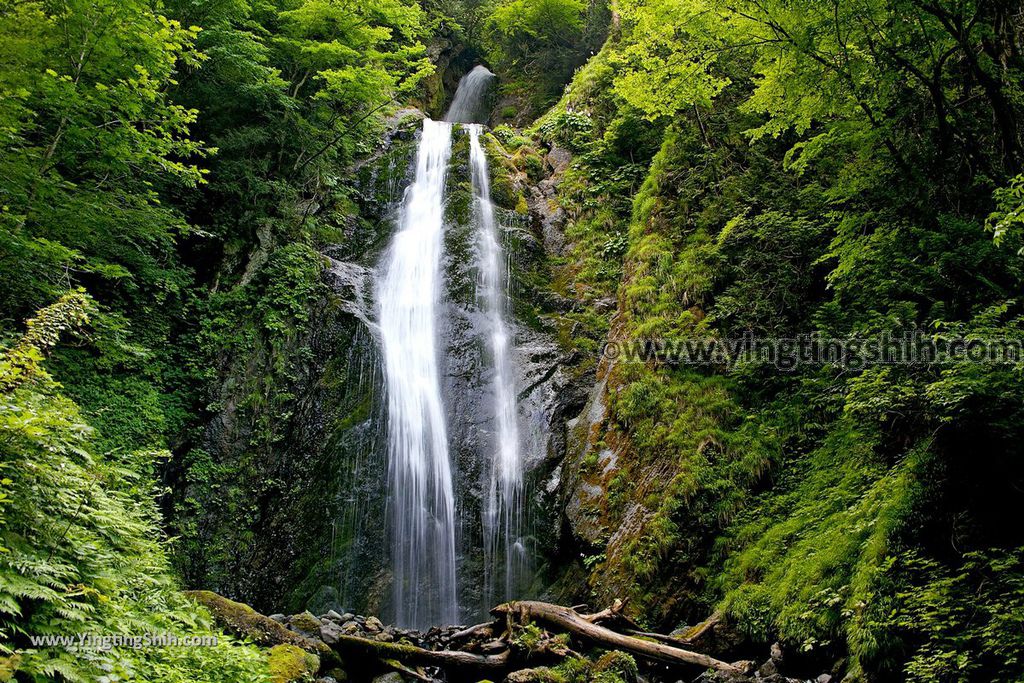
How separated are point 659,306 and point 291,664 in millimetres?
6967

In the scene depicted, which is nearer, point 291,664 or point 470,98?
point 291,664

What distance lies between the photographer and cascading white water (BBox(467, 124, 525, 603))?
28.6ft

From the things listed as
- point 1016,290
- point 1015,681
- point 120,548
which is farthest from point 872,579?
point 120,548

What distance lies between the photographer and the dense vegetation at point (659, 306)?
422 cm

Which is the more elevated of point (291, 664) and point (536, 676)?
point (291, 664)

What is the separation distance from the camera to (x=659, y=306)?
920cm

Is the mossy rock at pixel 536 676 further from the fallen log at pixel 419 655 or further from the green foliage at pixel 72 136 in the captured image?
the green foliage at pixel 72 136

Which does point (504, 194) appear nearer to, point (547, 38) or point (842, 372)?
point (547, 38)

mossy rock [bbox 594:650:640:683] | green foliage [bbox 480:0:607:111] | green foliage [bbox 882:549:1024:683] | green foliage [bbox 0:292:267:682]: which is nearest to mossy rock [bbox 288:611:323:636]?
green foliage [bbox 0:292:267:682]

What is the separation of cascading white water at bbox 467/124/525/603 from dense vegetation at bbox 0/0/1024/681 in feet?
4.36

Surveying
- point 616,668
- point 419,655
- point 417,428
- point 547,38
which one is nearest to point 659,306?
point 417,428

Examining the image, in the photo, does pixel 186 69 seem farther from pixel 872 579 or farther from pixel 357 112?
pixel 872 579

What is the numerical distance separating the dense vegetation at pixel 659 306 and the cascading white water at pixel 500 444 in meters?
1.33

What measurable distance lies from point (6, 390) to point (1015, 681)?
7.43 metres
